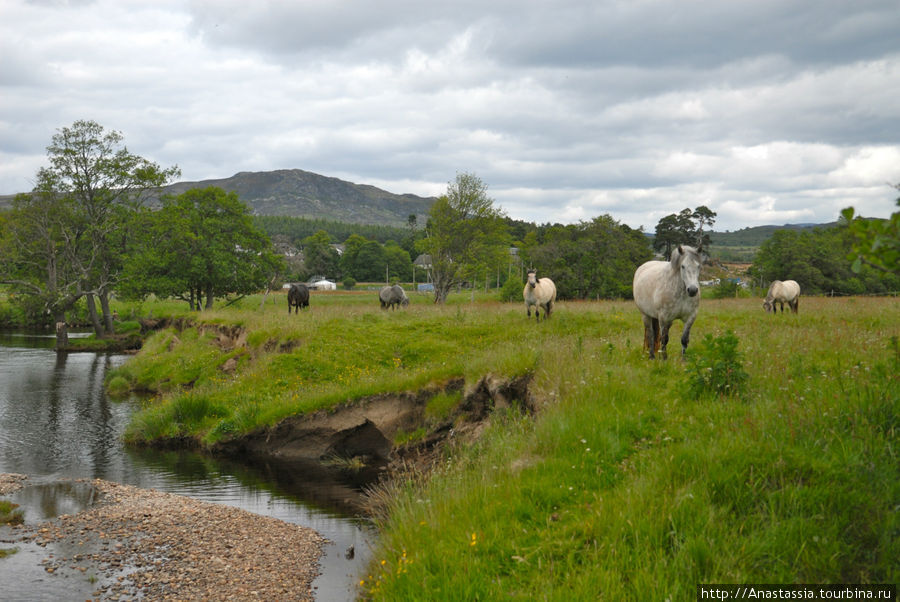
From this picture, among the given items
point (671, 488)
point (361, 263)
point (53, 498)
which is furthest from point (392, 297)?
point (361, 263)

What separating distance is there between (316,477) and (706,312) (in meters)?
17.7

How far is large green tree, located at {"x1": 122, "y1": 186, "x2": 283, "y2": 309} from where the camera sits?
147ft

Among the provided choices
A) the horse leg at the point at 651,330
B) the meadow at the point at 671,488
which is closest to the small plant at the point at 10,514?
the meadow at the point at 671,488

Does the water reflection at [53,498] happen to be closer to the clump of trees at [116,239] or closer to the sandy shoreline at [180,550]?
the sandy shoreline at [180,550]

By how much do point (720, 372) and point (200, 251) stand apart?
45034 millimetres

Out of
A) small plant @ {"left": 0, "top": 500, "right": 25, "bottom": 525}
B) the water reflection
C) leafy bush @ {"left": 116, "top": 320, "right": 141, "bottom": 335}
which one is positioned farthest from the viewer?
leafy bush @ {"left": 116, "top": 320, "right": 141, "bottom": 335}

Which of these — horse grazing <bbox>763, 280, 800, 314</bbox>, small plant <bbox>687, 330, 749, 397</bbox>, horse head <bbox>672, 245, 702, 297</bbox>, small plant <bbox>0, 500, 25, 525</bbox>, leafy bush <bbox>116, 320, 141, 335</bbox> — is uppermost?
horse head <bbox>672, 245, 702, 297</bbox>

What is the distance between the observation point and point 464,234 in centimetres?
5491

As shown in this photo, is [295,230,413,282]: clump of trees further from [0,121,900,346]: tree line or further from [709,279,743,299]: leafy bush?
[709,279,743,299]: leafy bush

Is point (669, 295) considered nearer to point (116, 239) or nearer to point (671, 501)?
point (671, 501)

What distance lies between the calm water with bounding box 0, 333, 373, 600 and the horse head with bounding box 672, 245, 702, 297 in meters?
8.27

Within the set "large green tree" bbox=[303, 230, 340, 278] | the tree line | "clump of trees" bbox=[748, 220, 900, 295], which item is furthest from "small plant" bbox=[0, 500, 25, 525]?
"large green tree" bbox=[303, 230, 340, 278]

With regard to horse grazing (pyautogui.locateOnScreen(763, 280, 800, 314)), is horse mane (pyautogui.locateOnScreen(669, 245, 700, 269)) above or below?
above

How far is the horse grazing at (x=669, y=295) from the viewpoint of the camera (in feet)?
38.5
